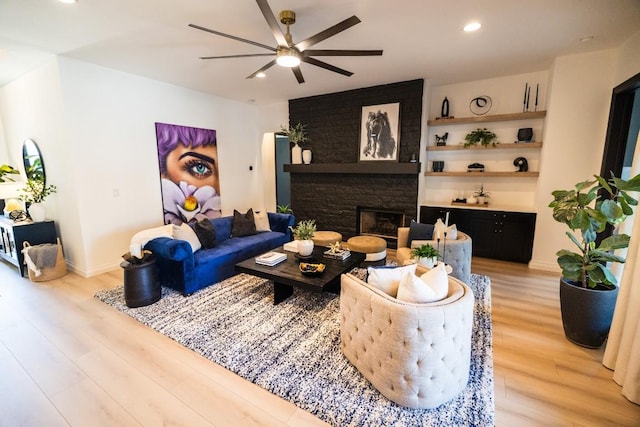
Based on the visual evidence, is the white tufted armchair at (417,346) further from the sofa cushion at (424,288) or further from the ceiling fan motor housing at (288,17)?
the ceiling fan motor housing at (288,17)

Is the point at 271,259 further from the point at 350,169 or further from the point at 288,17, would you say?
the point at 350,169

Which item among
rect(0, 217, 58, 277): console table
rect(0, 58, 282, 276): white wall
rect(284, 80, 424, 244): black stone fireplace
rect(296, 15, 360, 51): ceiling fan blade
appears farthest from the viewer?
rect(284, 80, 424, 244): black stone fireplace

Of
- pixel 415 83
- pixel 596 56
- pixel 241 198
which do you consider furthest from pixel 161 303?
pixel 596 56

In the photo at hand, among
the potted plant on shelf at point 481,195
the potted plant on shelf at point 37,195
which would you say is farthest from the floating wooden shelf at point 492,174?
the potted plant on shelf at point 37,195

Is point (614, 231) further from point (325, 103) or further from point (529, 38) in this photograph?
point (325, 103)

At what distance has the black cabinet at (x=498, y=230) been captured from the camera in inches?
165

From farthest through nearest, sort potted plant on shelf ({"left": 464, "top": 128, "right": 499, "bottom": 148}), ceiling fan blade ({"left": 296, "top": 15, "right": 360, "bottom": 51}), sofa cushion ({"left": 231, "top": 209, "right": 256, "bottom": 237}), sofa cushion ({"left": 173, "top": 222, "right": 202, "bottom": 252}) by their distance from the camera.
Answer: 1. potted plant on shelf ({"left": 464, "top": 128, "right": 499, "bottom": 148})
2. sofa cushion ({"left": 231, "top": 209, "right": 256, "bottom": 237})
3. sofa cushion ({"left": 173, "top": 222, "right": 202, "bottom": 252})
4. ceiling fan blade ({"left": 296, "top": 15, "right": 360, "bottom": 51})

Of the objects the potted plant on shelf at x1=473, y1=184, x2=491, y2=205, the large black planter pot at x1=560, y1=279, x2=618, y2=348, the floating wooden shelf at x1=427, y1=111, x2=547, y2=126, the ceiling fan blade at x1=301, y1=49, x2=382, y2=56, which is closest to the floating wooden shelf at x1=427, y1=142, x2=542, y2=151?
the floating wooden shelf at x1=427, y1=111, x2=547, y2=126

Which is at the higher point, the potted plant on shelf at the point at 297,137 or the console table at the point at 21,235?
the potted plant on shelf at the point at 297,137

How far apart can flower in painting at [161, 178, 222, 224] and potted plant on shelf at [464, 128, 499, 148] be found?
4694mm

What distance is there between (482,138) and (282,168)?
4.60 m

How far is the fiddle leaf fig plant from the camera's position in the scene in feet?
6.99

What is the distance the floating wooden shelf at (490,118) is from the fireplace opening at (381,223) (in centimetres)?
173

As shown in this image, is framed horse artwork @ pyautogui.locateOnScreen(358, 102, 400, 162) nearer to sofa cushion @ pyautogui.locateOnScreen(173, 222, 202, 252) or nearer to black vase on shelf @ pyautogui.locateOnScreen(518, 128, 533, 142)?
black vase on shelf @ pyautogui.locateOnScreen(518, 128, 533, 142)
